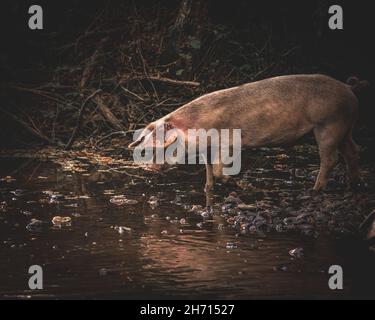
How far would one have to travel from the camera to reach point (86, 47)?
40.8 feet

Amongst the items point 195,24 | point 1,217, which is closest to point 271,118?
point 1,217

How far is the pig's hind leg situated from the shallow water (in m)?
0.68

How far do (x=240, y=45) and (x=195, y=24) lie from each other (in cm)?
65

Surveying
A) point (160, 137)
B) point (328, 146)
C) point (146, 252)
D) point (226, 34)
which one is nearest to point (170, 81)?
point (226, 34)

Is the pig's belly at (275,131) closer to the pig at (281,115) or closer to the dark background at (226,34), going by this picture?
the pig at (281,115)

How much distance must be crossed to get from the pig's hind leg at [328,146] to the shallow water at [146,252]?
2.23ft

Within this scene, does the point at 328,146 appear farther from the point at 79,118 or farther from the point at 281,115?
the point at 79,118

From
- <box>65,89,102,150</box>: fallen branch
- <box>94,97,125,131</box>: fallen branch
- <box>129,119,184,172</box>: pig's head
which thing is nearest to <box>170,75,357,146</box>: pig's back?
<box>129,119,184,172</box>: pig's head

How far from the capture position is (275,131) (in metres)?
9.03

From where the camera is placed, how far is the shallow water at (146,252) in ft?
18.9

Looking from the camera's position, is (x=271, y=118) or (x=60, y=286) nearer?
(x=60, y=286)

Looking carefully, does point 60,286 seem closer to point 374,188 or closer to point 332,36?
point 374,188

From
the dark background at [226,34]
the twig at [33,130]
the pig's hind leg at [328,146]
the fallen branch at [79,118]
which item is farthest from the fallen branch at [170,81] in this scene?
the pig's hind leg at [328,146]

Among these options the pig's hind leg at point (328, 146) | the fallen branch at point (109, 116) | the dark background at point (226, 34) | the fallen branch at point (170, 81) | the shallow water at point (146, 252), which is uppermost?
the dark background at point (226, 34)
